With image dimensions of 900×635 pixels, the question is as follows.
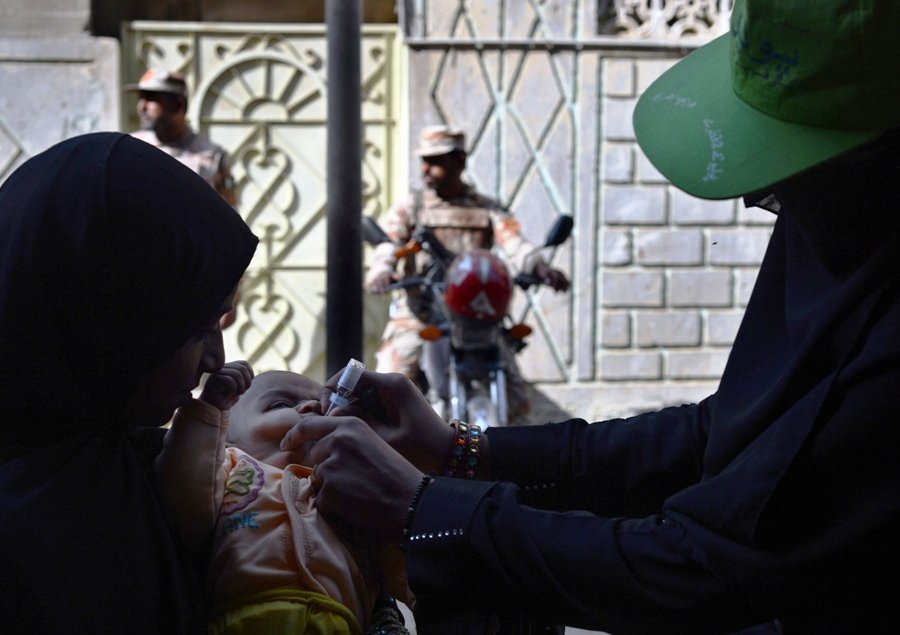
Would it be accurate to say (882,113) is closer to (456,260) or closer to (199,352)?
(199,352)

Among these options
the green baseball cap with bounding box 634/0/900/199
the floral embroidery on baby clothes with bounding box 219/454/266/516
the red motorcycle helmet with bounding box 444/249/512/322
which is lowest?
the red motorcycle helmet with bounding box 444/249/512/322

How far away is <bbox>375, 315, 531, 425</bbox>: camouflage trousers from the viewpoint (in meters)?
5.04

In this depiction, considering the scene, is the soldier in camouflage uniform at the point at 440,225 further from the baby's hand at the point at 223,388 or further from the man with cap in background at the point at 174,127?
the baby's hand at the point at 223,388

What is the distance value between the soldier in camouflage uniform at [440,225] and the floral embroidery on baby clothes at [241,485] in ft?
11.6

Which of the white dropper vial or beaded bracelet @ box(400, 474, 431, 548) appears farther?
the white dropper vial

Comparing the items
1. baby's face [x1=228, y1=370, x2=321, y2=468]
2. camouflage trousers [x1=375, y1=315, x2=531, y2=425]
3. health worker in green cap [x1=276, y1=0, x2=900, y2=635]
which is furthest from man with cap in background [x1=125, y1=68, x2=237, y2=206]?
health worker in green cap [x1=276, y1=0, x2=900, y2=635]

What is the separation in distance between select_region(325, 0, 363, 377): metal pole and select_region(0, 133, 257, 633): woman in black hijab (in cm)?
212

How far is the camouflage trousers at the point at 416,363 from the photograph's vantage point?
5035 mm

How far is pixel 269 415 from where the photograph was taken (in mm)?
1908

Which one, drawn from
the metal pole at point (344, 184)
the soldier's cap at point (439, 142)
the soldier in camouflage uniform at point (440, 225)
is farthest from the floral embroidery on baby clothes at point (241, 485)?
the soldier's cap at point (439, 142)

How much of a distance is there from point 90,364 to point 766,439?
3.04 ft

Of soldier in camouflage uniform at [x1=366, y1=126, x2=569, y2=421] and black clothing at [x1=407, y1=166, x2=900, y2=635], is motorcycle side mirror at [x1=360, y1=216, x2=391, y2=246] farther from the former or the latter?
black clothing at [x1=407, y1=166, x2=900, y2=635]

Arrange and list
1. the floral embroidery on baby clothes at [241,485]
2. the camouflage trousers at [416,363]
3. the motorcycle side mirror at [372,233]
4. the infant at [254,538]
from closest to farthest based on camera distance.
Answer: the infant at [254,538]
the floral embroidery on baby clothes at [241,485]
the motorcycle side mirror at [372,233]
the camouflage trousers at [416,363]

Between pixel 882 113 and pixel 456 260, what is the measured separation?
3358 mm
